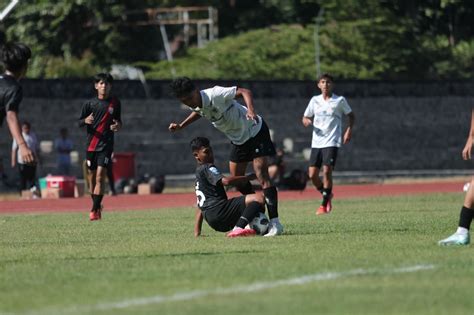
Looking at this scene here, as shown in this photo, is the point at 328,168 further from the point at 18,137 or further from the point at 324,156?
the point at 18,137

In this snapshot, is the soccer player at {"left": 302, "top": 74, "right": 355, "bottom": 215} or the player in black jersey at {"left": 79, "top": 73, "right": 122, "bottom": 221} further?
the soccer player at {"left": 302, "top": 74, "right": 355, "bottom": 215}

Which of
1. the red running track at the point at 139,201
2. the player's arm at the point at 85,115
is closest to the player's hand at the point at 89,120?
the player's arm at the point at 85,115

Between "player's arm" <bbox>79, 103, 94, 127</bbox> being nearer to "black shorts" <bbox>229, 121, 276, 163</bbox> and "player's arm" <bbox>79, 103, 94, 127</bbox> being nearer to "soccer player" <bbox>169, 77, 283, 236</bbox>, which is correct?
"soccer player" <bbox>169, 77, 283, 236</bbox>

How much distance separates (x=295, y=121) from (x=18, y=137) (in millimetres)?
29110

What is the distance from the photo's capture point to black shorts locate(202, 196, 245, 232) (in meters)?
15.0

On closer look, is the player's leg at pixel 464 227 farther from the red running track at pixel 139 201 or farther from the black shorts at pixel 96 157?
Result: the red running track at pixel 139 201

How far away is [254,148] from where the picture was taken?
1552cm

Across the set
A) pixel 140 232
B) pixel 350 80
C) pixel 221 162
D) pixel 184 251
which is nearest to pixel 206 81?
pixel 221 162

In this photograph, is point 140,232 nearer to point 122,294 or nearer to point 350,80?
point 122,294

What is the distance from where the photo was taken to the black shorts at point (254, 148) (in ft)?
50.9

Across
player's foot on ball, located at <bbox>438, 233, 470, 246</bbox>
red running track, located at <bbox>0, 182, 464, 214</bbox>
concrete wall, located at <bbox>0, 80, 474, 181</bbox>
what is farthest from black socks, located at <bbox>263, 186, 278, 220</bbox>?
concrete wall, located at <bbox>0, 80, 474, 181</bbox>

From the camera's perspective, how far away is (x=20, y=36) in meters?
51.4

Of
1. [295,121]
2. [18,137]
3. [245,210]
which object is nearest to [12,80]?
[18,137]

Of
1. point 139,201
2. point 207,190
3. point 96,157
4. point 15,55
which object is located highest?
point 15,55
